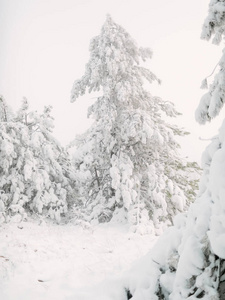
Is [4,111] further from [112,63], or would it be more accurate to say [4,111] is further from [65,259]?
[65,259]

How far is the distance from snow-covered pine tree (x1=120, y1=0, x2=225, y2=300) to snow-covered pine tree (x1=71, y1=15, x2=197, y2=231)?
575 cm

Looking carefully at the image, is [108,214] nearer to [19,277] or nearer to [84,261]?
[84,261]

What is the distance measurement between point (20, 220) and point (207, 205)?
8450mm

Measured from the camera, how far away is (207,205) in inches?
103

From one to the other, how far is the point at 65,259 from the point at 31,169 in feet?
14.7

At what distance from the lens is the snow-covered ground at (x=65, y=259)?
16.0 ft

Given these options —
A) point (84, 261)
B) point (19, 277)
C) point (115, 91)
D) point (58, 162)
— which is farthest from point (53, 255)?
point (115, 91)

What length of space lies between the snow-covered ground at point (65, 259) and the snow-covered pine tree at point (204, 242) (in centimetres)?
86

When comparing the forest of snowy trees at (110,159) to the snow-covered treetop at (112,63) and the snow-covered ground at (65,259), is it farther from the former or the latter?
the snow-covered ground at (65,259)

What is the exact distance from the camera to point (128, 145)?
1009 centimetres

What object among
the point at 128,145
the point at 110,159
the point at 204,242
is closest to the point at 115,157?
the point at 110,159

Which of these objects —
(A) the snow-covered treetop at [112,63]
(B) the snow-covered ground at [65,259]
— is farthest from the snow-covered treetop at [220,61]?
(A) the snow-covered treetop at [112,63]

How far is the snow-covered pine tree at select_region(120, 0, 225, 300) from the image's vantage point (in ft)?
7.99

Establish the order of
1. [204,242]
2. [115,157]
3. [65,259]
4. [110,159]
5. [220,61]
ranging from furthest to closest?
[110,159]
[115,157]
[65,259]
[220,61]
[204,242]
